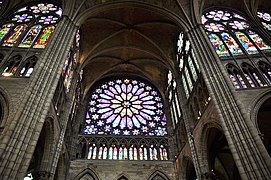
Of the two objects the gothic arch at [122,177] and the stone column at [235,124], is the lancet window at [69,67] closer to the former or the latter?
the gothic arch at [122,177]

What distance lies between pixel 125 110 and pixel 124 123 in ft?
4.28

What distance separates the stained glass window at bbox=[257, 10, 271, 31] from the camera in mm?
12722

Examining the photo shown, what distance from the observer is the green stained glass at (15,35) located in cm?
1095

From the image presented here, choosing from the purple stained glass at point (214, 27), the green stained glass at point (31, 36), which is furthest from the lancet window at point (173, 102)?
the green stained glass at point (31, 36)

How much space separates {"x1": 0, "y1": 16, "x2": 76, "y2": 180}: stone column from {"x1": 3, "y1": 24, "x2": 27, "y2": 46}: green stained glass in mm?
2605

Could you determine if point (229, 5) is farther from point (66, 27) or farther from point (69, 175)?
point (69, 175)

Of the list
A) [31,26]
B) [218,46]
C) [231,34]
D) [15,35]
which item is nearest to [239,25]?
[231,34]

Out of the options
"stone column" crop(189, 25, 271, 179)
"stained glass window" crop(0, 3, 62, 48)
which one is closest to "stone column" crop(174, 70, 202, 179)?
"stone column" crop(189, 25, 271, 179)

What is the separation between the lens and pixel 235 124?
738cm

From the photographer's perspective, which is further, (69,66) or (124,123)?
(124,123)

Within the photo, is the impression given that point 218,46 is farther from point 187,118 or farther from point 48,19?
point 48,19

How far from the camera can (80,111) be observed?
1650 centimetres

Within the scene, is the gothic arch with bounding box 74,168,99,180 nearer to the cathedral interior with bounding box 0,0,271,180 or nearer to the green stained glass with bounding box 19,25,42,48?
the cathedral interior with bounding box 0,0,271,180

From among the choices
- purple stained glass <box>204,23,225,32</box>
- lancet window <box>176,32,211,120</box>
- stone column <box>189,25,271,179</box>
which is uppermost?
purple stained glass <box>204,23,225,32</box>
